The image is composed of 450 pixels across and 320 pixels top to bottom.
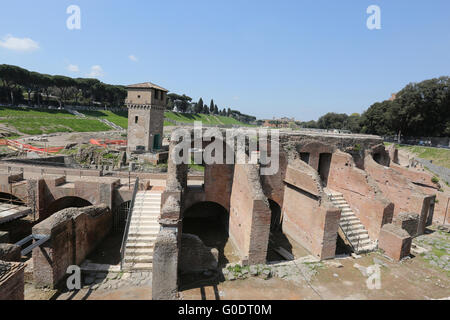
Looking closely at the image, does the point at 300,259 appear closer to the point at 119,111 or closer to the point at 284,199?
the point at 284,199

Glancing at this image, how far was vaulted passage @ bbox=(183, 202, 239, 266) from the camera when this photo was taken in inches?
408

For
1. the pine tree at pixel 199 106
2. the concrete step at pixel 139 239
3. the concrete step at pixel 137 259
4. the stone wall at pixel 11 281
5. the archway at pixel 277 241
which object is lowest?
the concrete step at pixel 137 259

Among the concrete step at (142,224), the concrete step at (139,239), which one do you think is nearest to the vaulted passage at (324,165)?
the concrete step at (142,224)

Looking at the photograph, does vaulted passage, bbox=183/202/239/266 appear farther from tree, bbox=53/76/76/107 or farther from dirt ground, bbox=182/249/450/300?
tree, bbox=53/76/76/107

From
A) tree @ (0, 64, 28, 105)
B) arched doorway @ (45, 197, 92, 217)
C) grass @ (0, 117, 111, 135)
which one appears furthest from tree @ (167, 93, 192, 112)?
arched doorway @ (45, 197, 92, 217)

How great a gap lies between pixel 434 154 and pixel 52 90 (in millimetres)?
74284

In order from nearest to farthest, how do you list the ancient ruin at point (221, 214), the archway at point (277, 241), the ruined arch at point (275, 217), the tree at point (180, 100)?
the ancient ruin at point (221, 214) → the archway at point (277, 241) → the ruined arch at point (275, 217) → the tree at point (180, 100)

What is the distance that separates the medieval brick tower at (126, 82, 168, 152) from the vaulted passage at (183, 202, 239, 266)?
1839 cm

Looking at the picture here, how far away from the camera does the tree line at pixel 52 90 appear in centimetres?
4655

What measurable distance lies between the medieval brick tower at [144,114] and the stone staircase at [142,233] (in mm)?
20158

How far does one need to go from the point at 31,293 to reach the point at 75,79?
2472 inches

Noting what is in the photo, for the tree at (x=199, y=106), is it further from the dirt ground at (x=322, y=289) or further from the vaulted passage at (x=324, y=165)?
the dirt ground at (x=322, y=289)

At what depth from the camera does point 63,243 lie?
816 cm

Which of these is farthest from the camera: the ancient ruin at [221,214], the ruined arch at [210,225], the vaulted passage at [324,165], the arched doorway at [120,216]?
the vaulted passage at [324,165]
